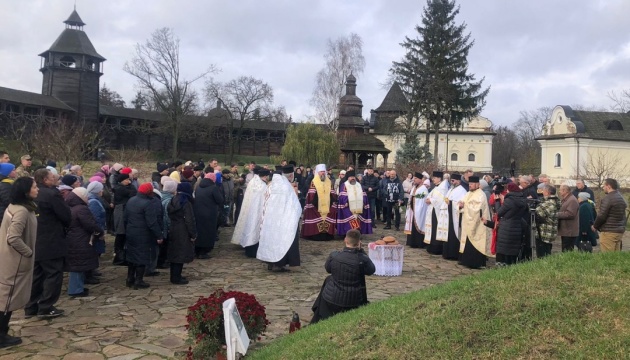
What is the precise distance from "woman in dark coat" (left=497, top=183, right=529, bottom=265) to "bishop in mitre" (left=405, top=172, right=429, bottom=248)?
387cm

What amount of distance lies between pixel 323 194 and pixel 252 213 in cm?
285

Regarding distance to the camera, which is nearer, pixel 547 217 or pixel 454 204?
pixel 547 217

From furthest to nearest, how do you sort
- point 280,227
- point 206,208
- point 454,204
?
point 454,204 → point 206,208 → point 280,227

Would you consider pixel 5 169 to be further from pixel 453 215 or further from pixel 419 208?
pixel 419 208

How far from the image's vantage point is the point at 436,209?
11469mm

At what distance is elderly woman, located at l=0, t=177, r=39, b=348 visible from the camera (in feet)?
17.7

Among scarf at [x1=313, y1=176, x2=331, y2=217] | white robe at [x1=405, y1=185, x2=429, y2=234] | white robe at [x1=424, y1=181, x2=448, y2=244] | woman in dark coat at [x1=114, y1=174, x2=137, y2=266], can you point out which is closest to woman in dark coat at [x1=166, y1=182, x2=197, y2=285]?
woman in dark coat at [x1=114, y1=174, x2=137, y2=266]

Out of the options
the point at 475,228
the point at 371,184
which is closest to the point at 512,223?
the point at 475,228

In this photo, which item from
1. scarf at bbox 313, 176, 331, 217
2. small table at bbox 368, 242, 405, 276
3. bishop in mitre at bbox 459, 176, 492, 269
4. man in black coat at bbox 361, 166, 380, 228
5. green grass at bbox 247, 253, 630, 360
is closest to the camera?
green grass at bbox 247, 253, 630, 360

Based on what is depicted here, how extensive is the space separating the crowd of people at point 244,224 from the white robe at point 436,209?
26 mm

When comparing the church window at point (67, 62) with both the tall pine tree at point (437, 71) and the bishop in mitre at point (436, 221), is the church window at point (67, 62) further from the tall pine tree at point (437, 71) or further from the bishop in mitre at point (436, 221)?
the bishop in mitre at point (436, 221)

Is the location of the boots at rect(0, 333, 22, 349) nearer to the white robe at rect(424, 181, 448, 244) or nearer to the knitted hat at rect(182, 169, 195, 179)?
the knitted hat at rect(182, 169, 195, 179)

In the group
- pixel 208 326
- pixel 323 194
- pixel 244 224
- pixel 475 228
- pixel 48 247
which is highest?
pixel 323 194

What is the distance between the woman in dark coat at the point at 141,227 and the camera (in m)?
7.72
